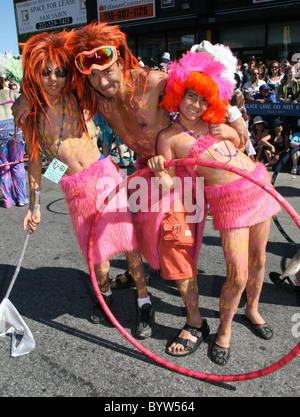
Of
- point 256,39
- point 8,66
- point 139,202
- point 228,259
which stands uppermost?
point 256,39

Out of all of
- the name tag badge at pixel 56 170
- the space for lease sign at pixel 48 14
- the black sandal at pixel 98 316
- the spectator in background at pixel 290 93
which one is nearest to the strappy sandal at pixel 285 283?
the black sandal at pixel 98 316

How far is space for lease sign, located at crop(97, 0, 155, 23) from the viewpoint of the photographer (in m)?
13.7

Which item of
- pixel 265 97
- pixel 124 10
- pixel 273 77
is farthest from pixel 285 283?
pixel 124 10

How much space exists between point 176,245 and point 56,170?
929mm

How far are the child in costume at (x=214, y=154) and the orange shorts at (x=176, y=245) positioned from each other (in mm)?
213

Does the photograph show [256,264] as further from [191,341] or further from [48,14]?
[48,14]

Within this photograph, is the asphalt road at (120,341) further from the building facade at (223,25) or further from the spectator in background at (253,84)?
the building facade at (223,25)

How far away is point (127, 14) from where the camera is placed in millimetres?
14250

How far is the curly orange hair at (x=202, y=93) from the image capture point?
1.95 metres

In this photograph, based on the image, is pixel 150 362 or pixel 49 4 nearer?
pixel 150 362

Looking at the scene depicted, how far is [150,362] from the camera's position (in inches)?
91.4
